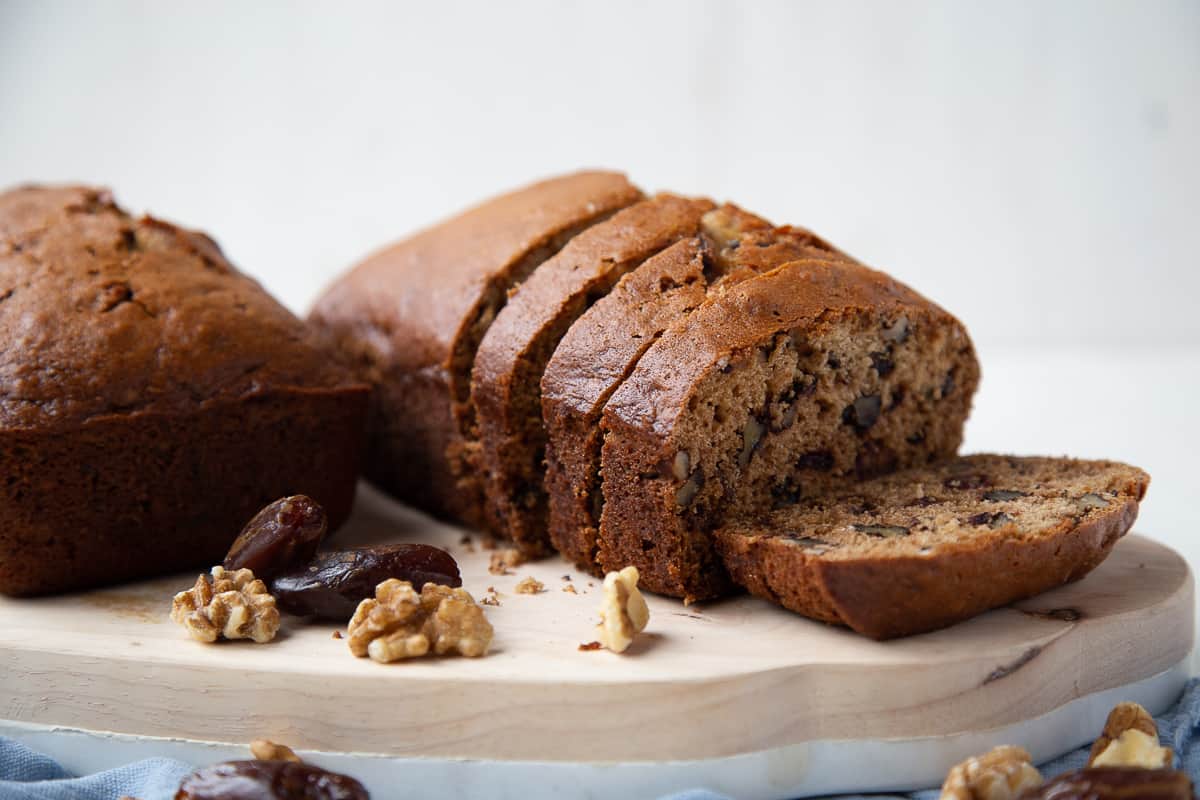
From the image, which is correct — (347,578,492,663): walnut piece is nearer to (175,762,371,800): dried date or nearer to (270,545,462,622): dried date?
(270,545,462,622): dried date

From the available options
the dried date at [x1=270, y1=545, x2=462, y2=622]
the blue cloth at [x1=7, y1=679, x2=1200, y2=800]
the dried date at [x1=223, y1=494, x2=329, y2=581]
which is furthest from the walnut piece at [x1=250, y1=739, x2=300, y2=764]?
the dried date at [x1=223, y1=494, x2=329, y2=581]

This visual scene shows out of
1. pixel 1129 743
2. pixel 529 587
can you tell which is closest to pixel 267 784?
pixel 529 587

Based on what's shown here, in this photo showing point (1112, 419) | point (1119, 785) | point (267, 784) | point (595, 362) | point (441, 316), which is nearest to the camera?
point (1119, 785)

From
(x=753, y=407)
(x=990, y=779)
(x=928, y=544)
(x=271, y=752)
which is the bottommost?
(x=271, y=752)

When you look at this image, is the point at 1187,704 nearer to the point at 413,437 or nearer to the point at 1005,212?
the point at 413,437

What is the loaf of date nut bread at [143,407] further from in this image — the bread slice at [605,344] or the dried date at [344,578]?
the bread slice at [605,344]

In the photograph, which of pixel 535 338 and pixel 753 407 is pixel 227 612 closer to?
pixel 535 338

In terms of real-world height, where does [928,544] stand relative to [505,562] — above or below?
above
